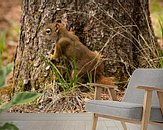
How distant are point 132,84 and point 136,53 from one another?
1405 mm

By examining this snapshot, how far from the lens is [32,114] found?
4.31 m

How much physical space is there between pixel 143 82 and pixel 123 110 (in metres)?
0.72

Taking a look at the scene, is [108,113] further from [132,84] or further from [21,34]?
[21,34]

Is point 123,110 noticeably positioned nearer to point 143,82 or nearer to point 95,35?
point 143,82

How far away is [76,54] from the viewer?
4777 mm

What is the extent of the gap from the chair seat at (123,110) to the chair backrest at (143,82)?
34cm

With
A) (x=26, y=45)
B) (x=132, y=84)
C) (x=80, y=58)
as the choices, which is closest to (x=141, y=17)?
(x=80, y=58)

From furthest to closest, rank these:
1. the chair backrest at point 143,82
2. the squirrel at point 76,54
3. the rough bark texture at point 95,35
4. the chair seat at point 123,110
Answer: the rough bark texture at point 95,35 < the squirrel at point 76,54 < the chair backrest at point 143,82 < the chair seat at point 123,110

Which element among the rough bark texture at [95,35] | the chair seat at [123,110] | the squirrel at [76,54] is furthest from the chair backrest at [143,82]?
the rough bark texture at [95,35]

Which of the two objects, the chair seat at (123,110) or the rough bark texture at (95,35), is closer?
the chair seat at (123,110)

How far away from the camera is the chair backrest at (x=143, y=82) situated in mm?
3439

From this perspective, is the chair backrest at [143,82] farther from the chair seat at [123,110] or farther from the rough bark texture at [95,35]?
the rough bark texture at [95,35]

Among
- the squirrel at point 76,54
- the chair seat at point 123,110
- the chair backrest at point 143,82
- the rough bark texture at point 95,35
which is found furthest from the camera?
the rough bark texture at point 95,35

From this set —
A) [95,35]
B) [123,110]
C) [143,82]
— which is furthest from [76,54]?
[123,110]
